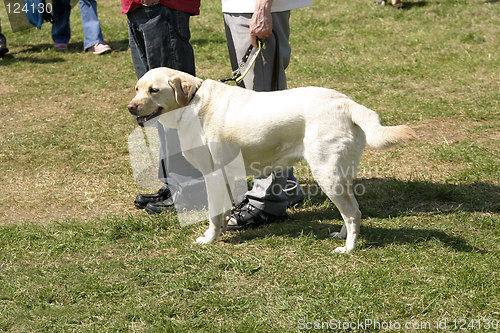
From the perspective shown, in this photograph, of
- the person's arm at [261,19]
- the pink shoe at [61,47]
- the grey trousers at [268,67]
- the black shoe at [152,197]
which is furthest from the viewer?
the pink shoe at [61,47]

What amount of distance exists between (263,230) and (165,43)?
145 centimetres

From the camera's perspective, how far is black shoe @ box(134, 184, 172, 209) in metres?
4.59

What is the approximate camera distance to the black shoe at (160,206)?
4.41 m

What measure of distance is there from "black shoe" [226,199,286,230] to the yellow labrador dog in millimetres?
311

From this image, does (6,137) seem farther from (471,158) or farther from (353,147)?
(471,158)

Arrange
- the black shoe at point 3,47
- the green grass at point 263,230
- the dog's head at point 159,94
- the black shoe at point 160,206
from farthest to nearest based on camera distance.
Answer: the black shoe at point 3,47 → the black shoe at point 160,206 → the dog's head at point 159,94 → the green grass at point 263,230

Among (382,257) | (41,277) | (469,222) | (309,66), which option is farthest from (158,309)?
(309,66)

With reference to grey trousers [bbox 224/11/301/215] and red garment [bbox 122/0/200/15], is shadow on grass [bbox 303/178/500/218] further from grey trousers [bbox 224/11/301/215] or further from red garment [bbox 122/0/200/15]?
red garment [bbox 122/0/200/15]

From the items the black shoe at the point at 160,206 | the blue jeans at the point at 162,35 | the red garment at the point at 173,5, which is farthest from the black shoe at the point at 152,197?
the red garment at the point at 173,5

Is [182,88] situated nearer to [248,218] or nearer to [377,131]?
[248,218]

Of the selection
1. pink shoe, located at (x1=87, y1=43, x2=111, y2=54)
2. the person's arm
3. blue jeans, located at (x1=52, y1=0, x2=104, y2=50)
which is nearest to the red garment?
the person's arm

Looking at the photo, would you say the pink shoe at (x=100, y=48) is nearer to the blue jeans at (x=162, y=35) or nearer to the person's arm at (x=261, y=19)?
the blue jeans at (x=162, y=35)

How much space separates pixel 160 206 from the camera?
14.5 feet

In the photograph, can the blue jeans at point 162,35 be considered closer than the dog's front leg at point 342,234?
Result: No
